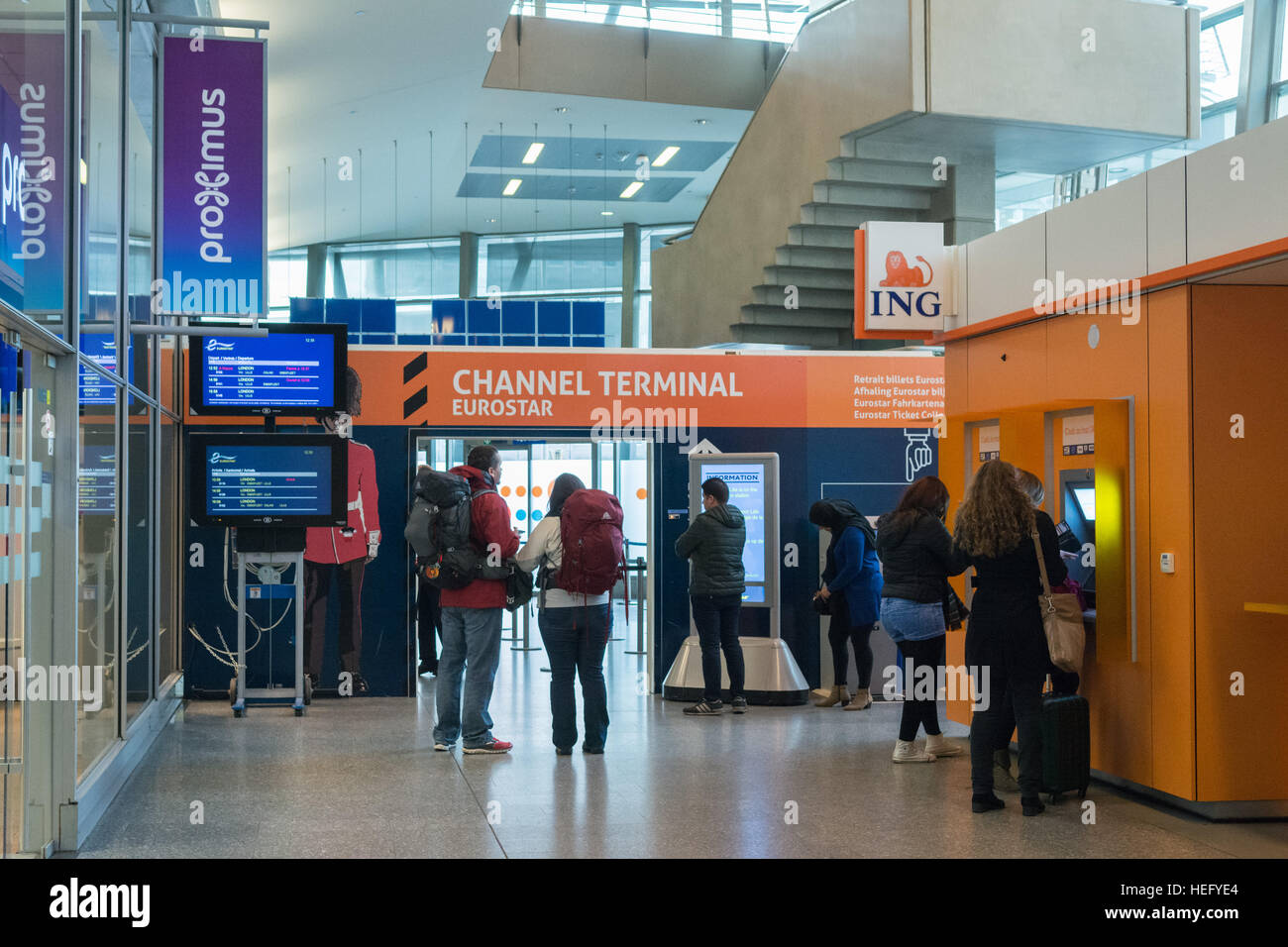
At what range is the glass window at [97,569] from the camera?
Result: 5.00m

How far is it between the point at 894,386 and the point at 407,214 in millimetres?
11114

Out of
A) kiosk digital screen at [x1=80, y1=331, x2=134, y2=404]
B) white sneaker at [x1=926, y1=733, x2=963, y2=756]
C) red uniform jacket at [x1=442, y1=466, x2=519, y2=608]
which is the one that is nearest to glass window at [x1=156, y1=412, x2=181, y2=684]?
kiosk digital screen at [x1=80, y1=331, x2=134, y2=404]

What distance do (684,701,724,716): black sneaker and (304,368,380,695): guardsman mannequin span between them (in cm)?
238

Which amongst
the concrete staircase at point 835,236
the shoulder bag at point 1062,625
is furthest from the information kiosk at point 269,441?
the concrete staircase at point 835,236

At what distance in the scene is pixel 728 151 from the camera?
15.5 m

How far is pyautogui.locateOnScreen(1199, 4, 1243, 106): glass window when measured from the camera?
35.9 ft

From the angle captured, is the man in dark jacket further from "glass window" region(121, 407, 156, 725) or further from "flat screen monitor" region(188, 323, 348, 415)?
"glass window" region(121, 407, 156, 725)

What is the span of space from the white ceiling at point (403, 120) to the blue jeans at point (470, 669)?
601cm

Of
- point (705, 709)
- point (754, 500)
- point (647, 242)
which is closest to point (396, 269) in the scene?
point (647, 242)

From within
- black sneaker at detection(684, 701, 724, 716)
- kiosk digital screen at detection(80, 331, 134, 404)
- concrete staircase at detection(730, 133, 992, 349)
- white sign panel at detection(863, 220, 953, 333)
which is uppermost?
concrete staircase at detection(730, 133, 992, 349)

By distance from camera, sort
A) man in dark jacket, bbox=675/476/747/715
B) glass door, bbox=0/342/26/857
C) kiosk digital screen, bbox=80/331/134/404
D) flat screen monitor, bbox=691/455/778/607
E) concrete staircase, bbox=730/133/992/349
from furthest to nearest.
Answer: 1. concrete staircase, bbox=730/133/992/349
2. flat screen monitor, bbox=691/455/778/607
3. man in dark jacket, bbox=675/476/747/715
4. kiosk digital screen, bbox=80/331/134/404
5. glass door, bbox=0/342/26/857

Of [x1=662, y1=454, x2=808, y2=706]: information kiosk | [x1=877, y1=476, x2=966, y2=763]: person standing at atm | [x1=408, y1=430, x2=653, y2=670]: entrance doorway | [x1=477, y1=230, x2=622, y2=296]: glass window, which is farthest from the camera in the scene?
[x1=477, y1=230, x2=622, y2=296]: glass window
